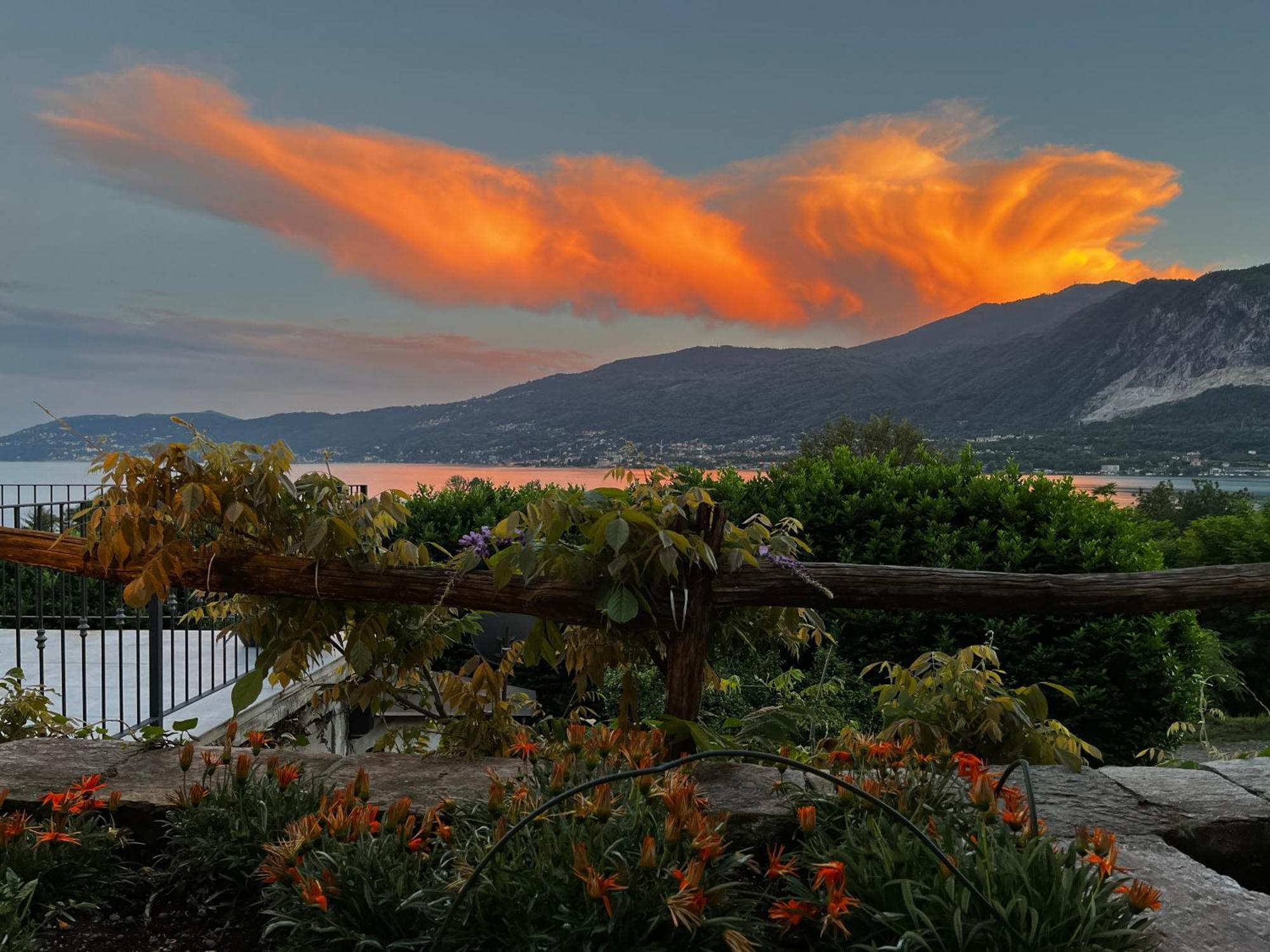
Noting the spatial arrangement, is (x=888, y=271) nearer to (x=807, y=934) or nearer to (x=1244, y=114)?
(x=1244, y=114)

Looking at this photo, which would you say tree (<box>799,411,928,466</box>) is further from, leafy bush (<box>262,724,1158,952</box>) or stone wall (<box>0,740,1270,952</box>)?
leafy bush (<box>262,724,1158,952</box>)

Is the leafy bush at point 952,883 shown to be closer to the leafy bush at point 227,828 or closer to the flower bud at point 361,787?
the flower bud at point 361,787

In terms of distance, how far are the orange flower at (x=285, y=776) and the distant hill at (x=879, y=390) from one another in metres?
16.0

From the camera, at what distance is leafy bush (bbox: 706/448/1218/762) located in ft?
16.4

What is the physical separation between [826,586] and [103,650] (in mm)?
5386

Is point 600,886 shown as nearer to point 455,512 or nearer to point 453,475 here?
point 455,512

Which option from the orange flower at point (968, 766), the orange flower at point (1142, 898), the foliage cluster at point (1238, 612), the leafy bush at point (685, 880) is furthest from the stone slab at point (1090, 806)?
the foliage cluster at point (1238, 612)

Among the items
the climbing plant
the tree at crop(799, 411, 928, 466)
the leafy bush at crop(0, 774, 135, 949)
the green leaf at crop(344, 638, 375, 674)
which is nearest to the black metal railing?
the climbing plant

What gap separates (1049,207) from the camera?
37.8 ft

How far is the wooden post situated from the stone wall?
0.77 feet

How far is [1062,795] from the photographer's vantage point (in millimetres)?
2064

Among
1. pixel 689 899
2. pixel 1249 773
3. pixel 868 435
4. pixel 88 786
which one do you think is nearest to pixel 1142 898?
pixel 689 899

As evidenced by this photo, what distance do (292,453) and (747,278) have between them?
11.2 m

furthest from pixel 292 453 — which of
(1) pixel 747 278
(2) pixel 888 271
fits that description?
(2) pixel 888 271
